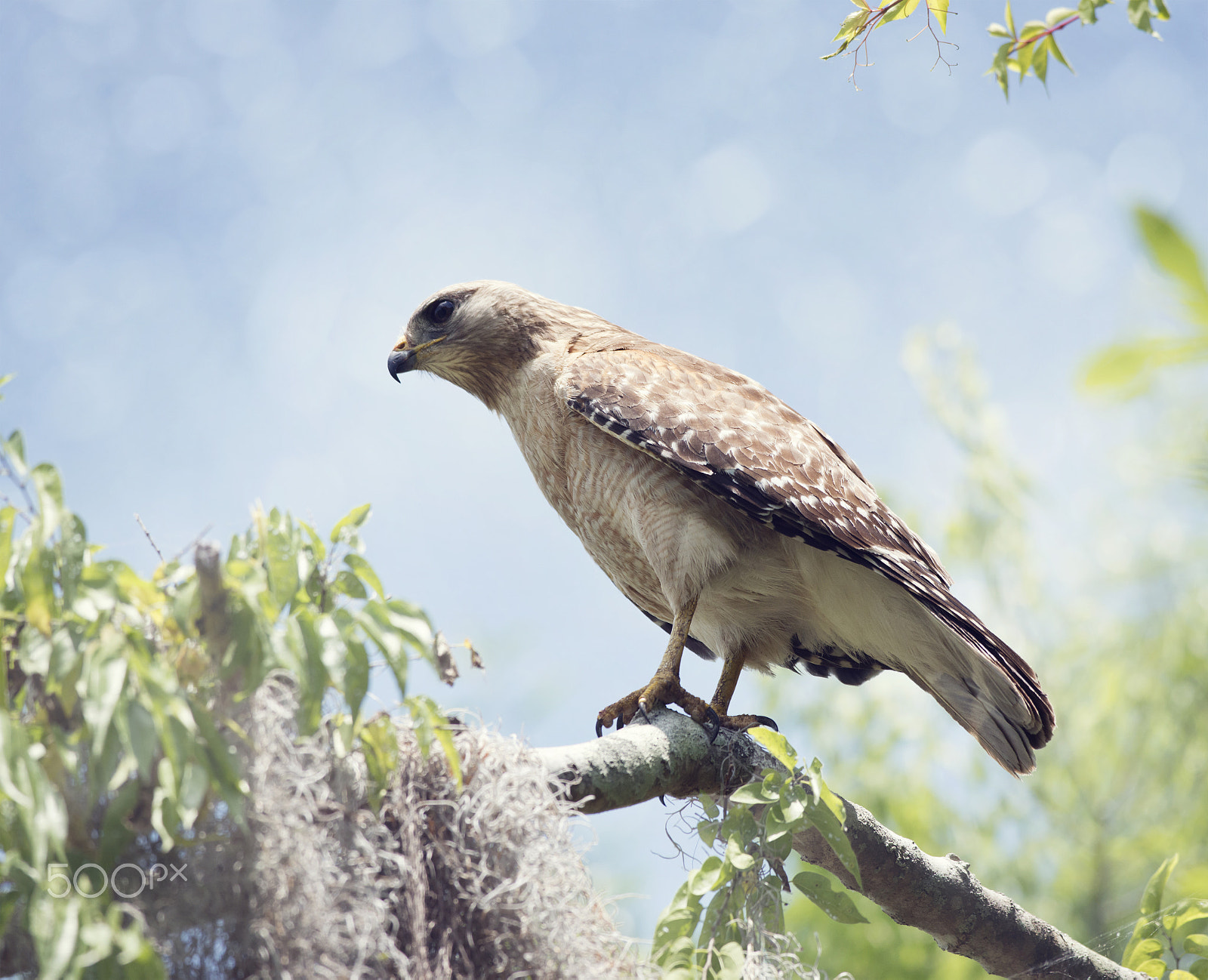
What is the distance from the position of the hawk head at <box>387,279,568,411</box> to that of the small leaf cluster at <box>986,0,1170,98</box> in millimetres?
1941

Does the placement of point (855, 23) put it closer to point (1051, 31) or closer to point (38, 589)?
point (1051, 31)

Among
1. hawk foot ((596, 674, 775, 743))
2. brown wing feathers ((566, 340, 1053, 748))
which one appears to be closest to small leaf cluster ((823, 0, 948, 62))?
brown wing feathers ((566, 340, 1053, 748))

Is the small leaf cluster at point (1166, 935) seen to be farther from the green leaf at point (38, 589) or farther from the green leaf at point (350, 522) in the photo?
the green leaf at point (38, 589)

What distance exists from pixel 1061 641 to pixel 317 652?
327 inches

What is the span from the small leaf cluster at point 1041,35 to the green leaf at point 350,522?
2108 millimetres

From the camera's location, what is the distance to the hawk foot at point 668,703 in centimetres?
282

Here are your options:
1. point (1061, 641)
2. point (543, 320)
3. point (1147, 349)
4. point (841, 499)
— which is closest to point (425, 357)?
point (543, 320)

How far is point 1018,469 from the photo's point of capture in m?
9.48

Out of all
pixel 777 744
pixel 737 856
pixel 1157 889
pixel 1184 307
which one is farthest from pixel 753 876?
pixel 1184 307

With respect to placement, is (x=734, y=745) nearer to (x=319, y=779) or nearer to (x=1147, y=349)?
(x=319, y=779)

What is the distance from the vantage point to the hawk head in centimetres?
404

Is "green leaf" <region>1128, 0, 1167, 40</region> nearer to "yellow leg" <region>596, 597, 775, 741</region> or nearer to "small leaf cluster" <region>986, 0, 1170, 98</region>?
"small leaf cluster" <region>986, 0, 1170, 98</region>

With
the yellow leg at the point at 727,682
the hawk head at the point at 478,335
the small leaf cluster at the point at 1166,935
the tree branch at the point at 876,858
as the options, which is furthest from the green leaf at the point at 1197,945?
the hawk head at the point at 478,335

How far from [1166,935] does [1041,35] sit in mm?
2351
